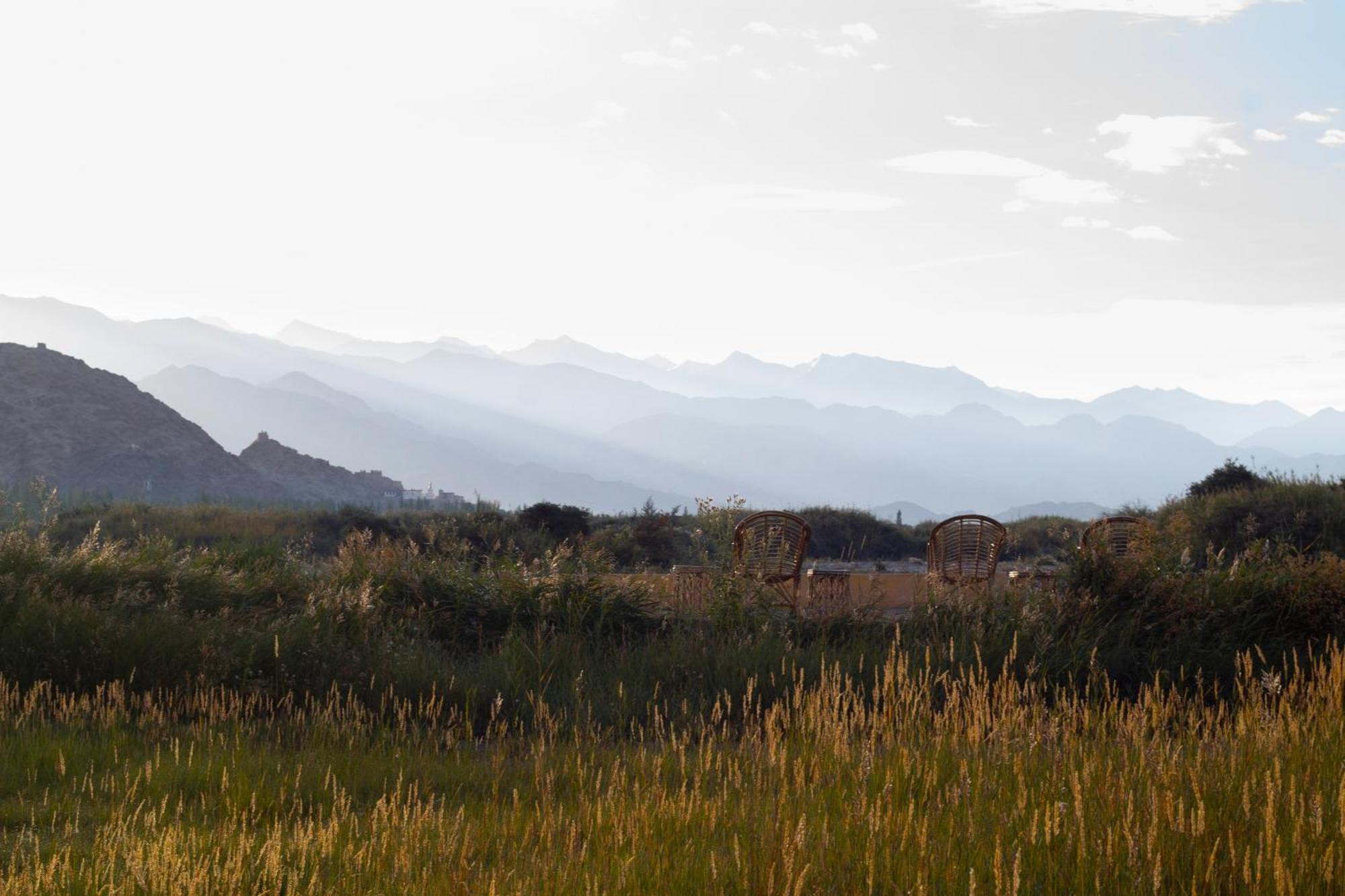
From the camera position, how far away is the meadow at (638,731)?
113 inches

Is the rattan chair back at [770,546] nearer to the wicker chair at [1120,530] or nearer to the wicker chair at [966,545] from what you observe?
the wicker chair at [966,545]

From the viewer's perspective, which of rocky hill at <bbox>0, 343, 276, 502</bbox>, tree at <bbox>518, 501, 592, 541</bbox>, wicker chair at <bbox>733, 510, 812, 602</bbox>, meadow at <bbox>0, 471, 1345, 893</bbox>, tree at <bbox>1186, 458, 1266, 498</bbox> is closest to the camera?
meadow at <bbox>0, 471, 1345, 893</bbox>

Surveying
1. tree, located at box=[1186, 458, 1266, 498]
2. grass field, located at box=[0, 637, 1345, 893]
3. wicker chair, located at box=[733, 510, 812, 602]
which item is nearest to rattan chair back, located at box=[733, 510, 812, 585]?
wicker chair, located at box=[733, 510, 812, 602]

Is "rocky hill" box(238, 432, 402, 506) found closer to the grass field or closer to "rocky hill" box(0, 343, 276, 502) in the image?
"rocky hill" box(0, 343, 276, 502)

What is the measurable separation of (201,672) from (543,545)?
8940 mm

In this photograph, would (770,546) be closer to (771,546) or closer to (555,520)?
(771,546)

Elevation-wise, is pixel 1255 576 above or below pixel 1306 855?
above

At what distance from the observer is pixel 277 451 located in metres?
56.2

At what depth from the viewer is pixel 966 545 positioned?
34.0 ft

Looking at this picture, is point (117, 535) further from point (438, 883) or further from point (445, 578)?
point (438, 883)

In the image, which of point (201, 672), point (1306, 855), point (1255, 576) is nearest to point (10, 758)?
point (201, 672)

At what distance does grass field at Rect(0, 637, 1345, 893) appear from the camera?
107 inches

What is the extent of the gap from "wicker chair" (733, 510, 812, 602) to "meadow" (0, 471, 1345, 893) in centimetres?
107

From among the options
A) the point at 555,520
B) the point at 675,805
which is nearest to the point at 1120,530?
the point at 555,520
